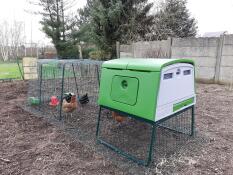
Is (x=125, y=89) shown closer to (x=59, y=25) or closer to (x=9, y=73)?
(x=9, y=73)

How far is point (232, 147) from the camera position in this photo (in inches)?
95.3

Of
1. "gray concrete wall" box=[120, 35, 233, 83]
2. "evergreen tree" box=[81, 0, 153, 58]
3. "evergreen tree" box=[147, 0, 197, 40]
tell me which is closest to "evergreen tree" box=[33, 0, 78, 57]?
"evergreen tree" box=[81, 0, 153, 58]

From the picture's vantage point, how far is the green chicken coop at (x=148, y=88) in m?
1.90

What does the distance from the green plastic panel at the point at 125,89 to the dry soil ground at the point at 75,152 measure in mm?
679

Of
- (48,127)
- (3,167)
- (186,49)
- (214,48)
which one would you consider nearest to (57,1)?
(186,49)

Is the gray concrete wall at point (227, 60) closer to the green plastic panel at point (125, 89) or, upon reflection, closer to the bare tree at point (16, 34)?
the green plastic panel at point (125, 89)

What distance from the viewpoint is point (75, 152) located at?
2350 mm

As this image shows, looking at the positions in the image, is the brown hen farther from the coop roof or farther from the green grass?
the green grass

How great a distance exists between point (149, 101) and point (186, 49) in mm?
5257

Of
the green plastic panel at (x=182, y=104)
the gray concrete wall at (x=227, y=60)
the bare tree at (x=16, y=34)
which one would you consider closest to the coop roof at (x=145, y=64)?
the green plastic panel at (x=182, y=104)

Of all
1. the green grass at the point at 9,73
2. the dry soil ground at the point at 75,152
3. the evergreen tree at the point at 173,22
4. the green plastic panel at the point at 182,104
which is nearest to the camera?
the dry soil ground at the point at 75,152

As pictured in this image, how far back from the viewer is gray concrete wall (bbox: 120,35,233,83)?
579 cm

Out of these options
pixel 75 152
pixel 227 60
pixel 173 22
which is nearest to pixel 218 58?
pixel 227 60

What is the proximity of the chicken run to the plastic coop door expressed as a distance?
151 millimetres
